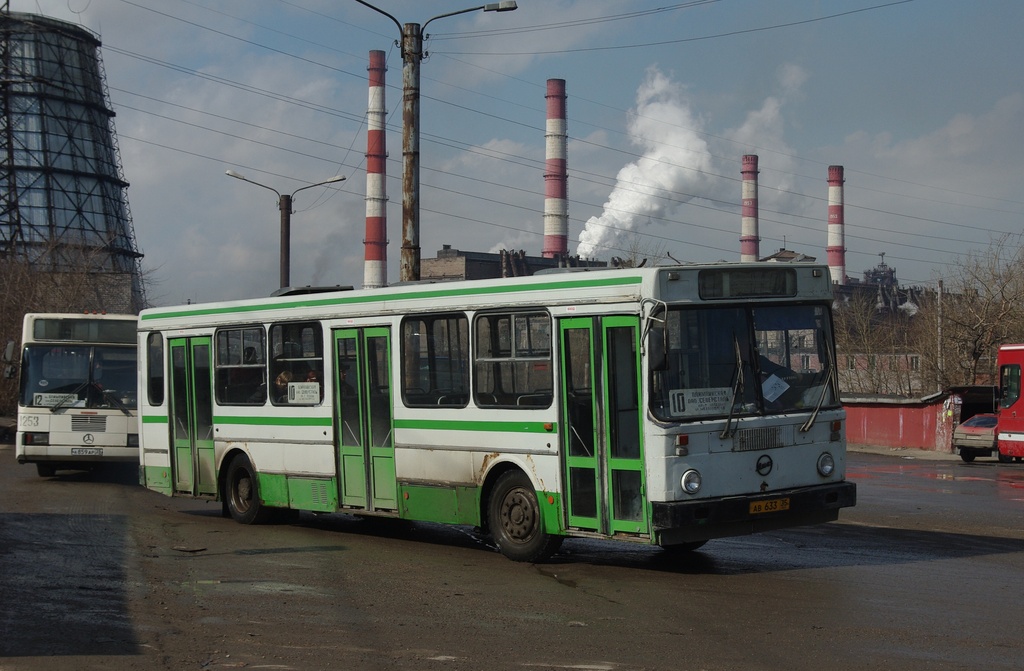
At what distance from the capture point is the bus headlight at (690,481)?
33.3 ft

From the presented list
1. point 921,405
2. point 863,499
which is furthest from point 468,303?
point 921,405

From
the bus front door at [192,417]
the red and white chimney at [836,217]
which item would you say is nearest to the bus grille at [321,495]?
the bus front door at [192,417]

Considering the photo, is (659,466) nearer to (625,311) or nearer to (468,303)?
(625,311)

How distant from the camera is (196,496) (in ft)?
53.8

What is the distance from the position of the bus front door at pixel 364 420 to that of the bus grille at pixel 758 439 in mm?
4087

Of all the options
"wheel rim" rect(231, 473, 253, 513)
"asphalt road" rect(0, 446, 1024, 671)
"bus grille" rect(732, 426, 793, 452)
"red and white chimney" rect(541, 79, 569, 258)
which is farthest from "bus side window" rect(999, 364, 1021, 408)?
"red and white chimney" rect(541, 79, 569, 258)

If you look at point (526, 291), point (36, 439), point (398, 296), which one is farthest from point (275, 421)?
point (36, 439)

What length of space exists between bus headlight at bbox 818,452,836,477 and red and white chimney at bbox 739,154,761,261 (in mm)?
68342

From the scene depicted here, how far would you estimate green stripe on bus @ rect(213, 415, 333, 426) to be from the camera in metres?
14.0

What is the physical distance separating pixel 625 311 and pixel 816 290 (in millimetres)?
1974

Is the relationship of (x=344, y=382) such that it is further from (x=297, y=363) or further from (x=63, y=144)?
(x=63, y=144)

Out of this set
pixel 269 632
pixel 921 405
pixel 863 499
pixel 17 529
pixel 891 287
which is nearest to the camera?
pixel 269 632

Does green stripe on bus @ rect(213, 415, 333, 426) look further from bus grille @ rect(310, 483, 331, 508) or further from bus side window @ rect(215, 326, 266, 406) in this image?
bus grille @ rect(310, 483, 331, 508)

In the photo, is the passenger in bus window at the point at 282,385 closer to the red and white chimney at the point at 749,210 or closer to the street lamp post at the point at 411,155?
the street lamp post at the point at 411,155
